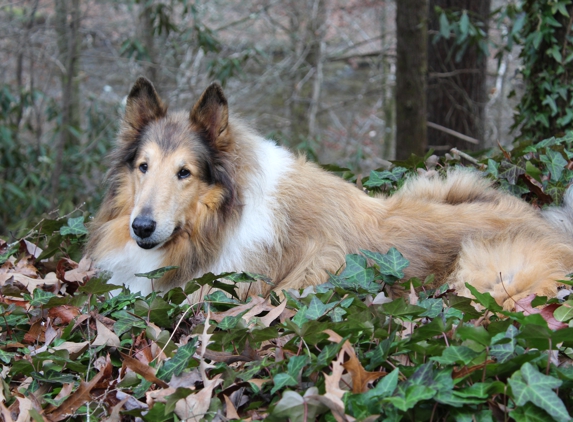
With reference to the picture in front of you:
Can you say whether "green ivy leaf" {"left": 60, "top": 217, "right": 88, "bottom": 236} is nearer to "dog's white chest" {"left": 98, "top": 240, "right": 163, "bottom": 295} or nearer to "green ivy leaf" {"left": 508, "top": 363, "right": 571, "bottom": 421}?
"dog's white chest" {"left": 98, "top": 240, "right": 163, "bottom": 295}

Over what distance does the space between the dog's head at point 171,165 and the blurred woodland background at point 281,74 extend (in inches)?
42.6

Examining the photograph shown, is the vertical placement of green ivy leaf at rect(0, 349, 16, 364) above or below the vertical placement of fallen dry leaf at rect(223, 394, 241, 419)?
below

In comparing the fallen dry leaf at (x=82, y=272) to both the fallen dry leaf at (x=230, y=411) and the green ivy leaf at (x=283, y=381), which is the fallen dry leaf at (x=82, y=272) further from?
the green ivy leaf at (x=283, y=381)

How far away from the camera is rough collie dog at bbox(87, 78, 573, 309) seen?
3.47m

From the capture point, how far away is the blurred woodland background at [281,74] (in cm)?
571

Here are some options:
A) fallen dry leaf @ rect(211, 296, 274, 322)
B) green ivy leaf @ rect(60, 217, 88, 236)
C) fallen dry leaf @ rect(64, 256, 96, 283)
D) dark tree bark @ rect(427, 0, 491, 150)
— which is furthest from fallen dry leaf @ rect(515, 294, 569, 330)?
dark tree bark @ rect(427, 0, 491, 150)

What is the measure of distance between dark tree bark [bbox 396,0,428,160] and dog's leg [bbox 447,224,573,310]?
3.26 m

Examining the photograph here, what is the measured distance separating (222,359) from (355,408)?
67cm

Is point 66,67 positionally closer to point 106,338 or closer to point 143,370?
point 106,338

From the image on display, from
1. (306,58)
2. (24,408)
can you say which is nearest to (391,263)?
(24,408)

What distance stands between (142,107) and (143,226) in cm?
88

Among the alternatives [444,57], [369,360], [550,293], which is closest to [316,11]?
[444,57]

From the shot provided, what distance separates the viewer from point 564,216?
3.84 m

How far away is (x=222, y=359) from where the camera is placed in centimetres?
255
